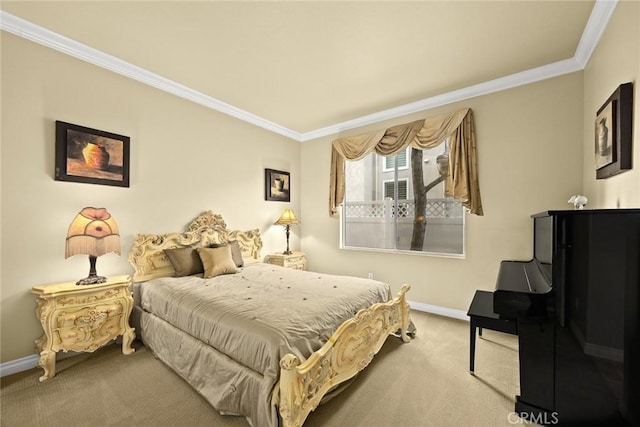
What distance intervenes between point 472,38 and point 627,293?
2.27 metres

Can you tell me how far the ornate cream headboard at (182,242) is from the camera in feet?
9.72

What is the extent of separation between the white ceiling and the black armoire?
179 centimetres

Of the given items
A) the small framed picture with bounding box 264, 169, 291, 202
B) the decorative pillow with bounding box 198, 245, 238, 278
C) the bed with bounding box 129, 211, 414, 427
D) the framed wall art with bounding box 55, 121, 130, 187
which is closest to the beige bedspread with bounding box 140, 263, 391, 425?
the bed with bounding box 129, 211, 414, 427

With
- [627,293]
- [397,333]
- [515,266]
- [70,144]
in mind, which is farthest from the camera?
[397,333]

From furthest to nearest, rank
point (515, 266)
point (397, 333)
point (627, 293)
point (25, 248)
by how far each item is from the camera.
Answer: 1. point (397, 333)
2. point (515, 266)
3. point (25, 248)
4. point (627, 293)

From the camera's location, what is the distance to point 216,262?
10.2 feet

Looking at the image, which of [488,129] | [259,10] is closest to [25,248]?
[259,10]

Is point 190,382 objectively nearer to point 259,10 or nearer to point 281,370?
point 281,370

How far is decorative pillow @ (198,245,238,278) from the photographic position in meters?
3.05

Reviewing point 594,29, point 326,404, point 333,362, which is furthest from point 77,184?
point 594,29

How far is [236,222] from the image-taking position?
13.2 ft

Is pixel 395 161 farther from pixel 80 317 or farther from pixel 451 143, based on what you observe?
pixel 80 317

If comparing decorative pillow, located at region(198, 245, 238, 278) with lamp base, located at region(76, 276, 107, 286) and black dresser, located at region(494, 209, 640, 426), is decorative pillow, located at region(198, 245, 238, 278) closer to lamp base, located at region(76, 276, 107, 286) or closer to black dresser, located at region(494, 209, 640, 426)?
lamp base, located at region(76, 276, 107, 286)

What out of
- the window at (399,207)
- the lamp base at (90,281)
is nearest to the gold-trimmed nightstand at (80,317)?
the lamp base at (90,281)
